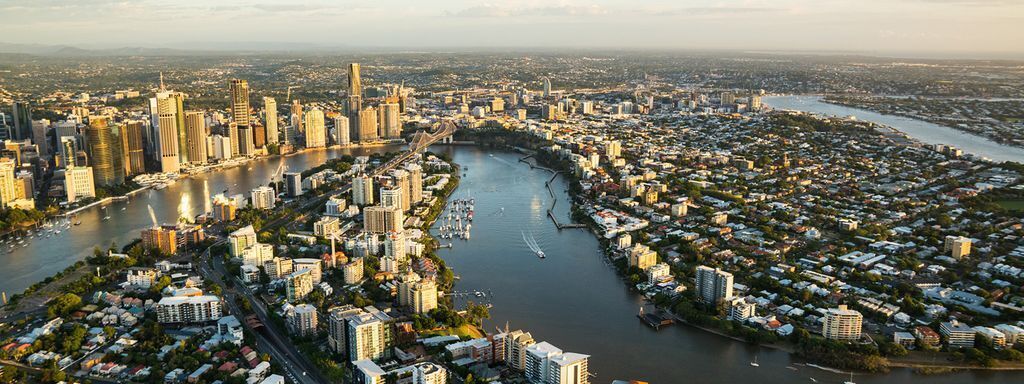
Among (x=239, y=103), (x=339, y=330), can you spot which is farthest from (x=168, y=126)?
(x=339, y=330)

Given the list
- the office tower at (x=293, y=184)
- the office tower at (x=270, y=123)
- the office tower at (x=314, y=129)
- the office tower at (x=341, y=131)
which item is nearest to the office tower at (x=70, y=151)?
the office tower at (x=293, y=184)

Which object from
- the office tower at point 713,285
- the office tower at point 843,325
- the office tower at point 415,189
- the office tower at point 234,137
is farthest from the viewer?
the office tower at point 234,137

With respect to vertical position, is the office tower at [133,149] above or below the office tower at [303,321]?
above

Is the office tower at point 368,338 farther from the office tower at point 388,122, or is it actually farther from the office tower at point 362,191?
the office tower at point 388,122

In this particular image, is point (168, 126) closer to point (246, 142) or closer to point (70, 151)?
point (70, 151)

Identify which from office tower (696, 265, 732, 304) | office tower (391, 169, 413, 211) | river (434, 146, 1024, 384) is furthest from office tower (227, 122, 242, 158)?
office tower (696, 265, 732, 304)

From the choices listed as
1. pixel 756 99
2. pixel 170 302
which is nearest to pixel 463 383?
pixel 170 302
